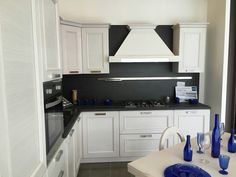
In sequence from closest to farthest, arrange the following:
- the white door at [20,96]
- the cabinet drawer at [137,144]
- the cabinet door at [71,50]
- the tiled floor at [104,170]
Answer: the white door at [20,96] < the tiled floor at [104,170] < the cabinet door at [71,50] < the cabinet drawer at [137,144]

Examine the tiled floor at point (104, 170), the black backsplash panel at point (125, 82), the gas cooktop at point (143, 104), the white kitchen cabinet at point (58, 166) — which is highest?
the black backsplash panel at point (125, 82)

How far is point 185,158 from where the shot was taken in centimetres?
148

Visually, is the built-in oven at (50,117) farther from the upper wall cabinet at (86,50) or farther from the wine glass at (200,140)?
the upper wall cabinet at (86,50)

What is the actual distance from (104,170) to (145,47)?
2018mm

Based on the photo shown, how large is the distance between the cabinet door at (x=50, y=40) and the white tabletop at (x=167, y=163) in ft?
3.07

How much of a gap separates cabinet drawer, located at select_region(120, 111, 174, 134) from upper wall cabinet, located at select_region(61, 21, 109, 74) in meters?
0.85

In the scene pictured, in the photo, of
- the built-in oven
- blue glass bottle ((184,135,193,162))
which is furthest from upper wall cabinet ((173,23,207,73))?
the built-in oven

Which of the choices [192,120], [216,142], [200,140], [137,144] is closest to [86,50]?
[137,144]

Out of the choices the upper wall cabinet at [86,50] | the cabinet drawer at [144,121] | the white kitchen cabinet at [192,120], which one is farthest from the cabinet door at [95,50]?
the white kitchen cabinet at [192,120]

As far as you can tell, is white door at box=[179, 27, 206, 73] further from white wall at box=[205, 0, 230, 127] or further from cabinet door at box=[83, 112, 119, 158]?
cabinet door at box=[83, 112, 119, 158]

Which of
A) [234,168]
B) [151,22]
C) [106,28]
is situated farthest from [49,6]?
[151,22]

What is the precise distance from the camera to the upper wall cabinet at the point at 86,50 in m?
2.99

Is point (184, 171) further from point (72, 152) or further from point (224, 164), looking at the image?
point (72, 152)

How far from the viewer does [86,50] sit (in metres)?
3.10
